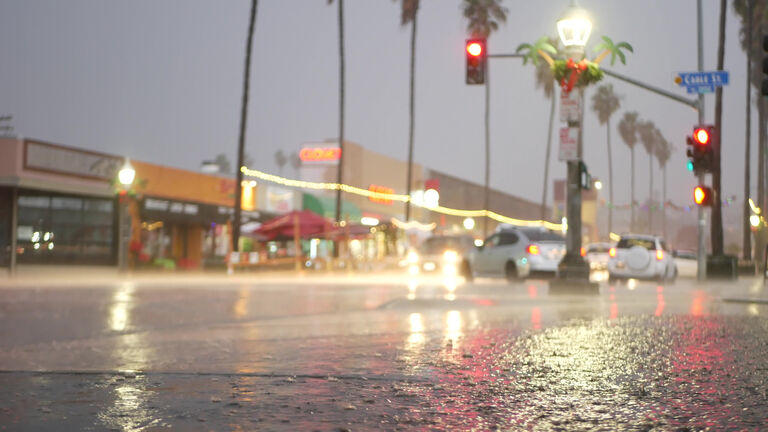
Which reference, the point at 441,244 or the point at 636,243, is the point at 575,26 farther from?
the point at 441,244

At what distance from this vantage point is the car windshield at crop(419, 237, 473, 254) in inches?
1324

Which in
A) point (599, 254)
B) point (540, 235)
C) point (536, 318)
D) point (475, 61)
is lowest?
point (536, 318)

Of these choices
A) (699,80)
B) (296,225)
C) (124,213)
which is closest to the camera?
(699,80)

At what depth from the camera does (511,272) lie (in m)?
27.1

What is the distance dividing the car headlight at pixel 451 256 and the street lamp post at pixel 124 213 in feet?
37.9

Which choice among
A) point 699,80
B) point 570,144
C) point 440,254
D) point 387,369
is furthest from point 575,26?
point 440,254

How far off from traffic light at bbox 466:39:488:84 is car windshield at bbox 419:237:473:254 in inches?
517

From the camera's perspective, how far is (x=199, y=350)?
9.60 meters

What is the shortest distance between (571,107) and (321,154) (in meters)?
45.4

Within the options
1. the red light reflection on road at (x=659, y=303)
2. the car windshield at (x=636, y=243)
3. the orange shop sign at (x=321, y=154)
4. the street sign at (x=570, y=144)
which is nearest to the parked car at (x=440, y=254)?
the car windshield at (x=636, y=243)

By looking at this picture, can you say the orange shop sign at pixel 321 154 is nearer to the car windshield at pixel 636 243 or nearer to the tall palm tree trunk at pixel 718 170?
the tall palm tree trunk at pixel 718 170

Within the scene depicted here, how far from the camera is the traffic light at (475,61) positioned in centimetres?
2031

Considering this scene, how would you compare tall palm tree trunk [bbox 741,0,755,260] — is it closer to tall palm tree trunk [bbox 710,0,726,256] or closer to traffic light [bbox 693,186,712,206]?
tall palm tree trunk [bbox 710,0,726,256]

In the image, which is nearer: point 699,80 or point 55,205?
point 699,80
